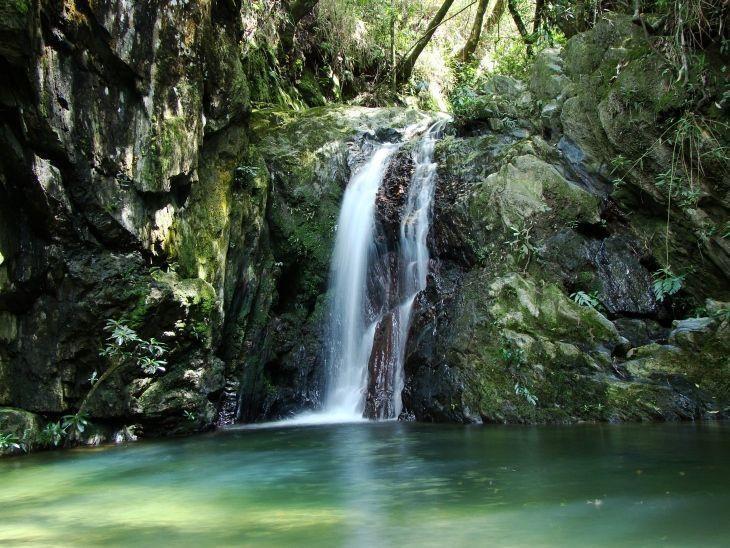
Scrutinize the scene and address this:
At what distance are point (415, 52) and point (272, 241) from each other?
7224 mm

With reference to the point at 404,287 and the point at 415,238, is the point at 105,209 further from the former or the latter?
the point at 415,238

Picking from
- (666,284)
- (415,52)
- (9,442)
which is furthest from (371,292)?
(415,52)

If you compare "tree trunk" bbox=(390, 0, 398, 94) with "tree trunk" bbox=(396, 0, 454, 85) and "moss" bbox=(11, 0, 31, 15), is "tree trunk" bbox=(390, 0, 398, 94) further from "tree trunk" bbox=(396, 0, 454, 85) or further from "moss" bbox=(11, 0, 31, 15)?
"moss" bbox=(11, 0, 31, 15)

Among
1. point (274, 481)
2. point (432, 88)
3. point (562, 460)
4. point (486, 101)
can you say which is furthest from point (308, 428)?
point (432, 88)

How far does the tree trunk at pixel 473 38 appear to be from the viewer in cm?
1502

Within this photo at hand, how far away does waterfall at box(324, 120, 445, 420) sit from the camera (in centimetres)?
891

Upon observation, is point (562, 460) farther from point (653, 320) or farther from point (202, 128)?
point (202, 128)

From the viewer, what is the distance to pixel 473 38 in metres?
16.2

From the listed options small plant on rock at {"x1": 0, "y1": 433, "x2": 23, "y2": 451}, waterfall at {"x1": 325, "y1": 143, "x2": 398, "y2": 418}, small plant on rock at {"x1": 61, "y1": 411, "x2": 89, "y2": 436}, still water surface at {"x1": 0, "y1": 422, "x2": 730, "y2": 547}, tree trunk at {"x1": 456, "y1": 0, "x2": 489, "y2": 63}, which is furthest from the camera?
tree trunk at {"x1": 456, "y1": 0, "x2": 489, "y2": 63}

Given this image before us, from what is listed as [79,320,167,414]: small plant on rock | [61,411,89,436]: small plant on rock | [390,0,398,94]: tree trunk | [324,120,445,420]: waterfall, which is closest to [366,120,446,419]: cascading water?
[324,120,445,420]: waterfall

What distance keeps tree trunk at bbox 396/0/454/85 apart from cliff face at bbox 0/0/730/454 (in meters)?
4.06

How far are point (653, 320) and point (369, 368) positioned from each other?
12.7ft

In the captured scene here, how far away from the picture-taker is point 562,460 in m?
4.82

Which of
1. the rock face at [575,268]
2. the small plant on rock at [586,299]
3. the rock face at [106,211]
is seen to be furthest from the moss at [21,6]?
the small plant on rock at [586,299]
